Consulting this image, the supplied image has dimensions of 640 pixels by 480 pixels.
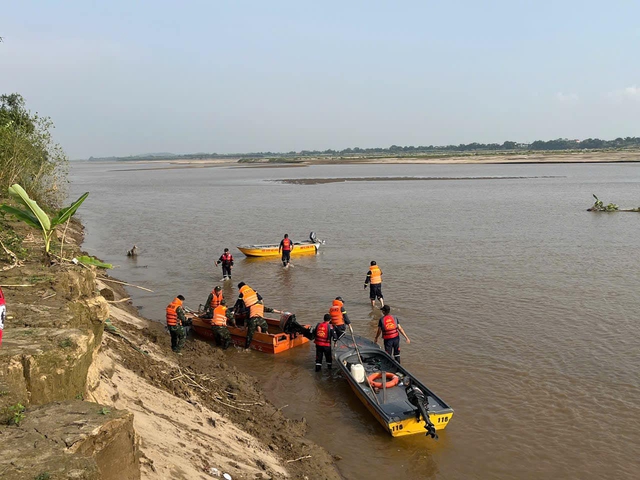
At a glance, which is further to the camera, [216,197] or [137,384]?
[216,197]

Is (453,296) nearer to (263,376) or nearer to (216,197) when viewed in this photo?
(263,376)

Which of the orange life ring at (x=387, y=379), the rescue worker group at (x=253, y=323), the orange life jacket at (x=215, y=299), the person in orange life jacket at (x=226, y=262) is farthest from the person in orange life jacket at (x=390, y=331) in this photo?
the person in orange life jacket at (x=226, y=262)

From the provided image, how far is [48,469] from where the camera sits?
3656 millimetres

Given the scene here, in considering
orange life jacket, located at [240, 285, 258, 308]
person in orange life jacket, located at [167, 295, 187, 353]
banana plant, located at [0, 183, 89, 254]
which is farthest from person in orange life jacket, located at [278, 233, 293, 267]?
banana plant, located at [0, 183, 89, 254]

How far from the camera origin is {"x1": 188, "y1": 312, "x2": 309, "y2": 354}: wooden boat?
42.0 feet

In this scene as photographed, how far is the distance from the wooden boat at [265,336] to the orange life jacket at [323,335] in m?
1.59

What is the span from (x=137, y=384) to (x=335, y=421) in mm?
3687

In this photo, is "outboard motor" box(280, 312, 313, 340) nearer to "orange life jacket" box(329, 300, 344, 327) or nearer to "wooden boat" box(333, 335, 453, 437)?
"orange life jacket" box(329, 300, 344, 327)

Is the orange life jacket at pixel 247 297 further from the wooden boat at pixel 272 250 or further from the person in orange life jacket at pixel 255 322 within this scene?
the wooden boat at pixel 272 250

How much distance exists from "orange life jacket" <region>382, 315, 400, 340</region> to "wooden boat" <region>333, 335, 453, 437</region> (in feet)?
1.47

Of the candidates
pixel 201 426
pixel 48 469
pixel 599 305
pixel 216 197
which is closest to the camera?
pixel 48 469

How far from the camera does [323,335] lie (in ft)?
37.6

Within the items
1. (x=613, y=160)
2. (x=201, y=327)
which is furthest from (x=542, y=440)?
(x=613, y=160)

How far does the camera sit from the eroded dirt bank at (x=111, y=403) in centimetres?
418
